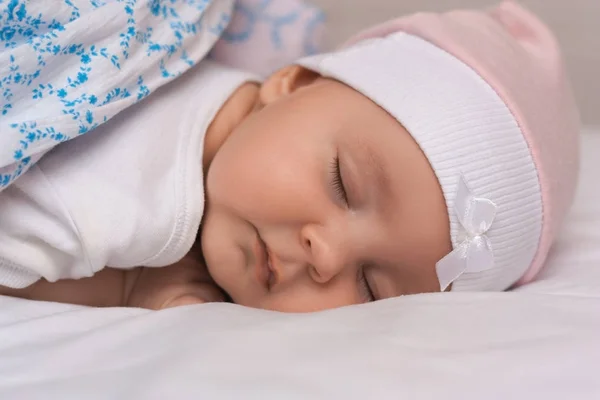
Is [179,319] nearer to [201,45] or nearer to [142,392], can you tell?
[142,392]

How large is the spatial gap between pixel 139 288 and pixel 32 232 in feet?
0.75

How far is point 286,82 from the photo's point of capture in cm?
99

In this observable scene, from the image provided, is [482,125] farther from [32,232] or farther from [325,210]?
[32,232]

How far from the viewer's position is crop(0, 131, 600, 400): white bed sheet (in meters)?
0.52

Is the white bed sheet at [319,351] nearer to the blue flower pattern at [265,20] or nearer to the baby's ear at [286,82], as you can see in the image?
the baby's ear at [286,82]

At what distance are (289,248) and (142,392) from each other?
0.34 metres

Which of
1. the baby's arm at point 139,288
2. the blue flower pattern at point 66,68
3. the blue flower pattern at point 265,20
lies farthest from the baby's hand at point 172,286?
the blue flower pattern at point 265,20

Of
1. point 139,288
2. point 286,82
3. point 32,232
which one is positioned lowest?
point 139,288

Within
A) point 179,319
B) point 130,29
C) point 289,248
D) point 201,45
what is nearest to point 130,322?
point 179,319

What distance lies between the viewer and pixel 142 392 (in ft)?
1.69

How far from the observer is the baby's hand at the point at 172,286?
0.92 meters

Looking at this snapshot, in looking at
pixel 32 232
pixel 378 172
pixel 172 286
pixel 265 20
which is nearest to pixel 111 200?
pixel 32 232

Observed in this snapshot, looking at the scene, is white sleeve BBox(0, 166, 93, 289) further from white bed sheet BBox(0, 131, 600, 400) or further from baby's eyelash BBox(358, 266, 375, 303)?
baby's eyelash BBox(358, 266, 375, 303)

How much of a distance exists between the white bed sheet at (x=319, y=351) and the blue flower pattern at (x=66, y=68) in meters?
0.20
